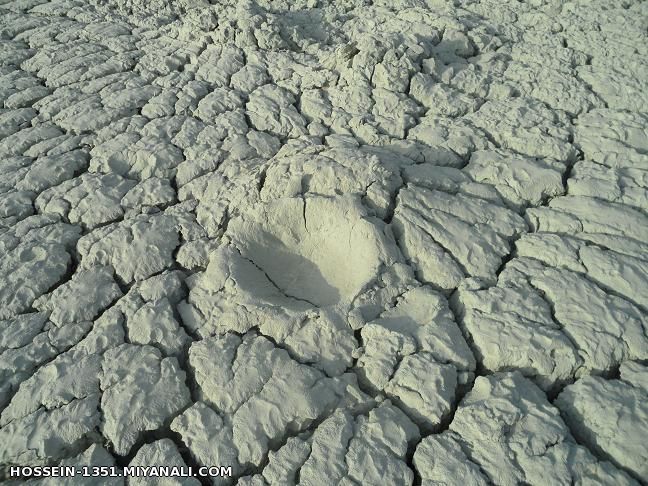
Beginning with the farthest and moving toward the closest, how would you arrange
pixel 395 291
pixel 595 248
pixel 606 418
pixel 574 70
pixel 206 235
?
1. pixel 574 70
2. pixel 206 235
3. pixel 595 248
4. pixel 395 291
5. pixel 606 418

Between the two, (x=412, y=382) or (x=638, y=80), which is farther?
(x=638, y=80)

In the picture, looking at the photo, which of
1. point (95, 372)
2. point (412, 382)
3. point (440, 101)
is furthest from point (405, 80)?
point (95, 372)

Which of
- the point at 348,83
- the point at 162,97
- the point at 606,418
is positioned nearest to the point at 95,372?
the point at 606,418

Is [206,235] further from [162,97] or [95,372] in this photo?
[162,97]

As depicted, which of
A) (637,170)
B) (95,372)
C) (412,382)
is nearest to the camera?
(412,382)

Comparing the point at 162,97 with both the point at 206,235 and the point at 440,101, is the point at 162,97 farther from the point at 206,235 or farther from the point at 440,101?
the point at 440,101

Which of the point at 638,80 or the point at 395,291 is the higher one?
the point at 638,80

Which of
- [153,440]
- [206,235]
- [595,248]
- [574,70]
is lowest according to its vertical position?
[153,440]
